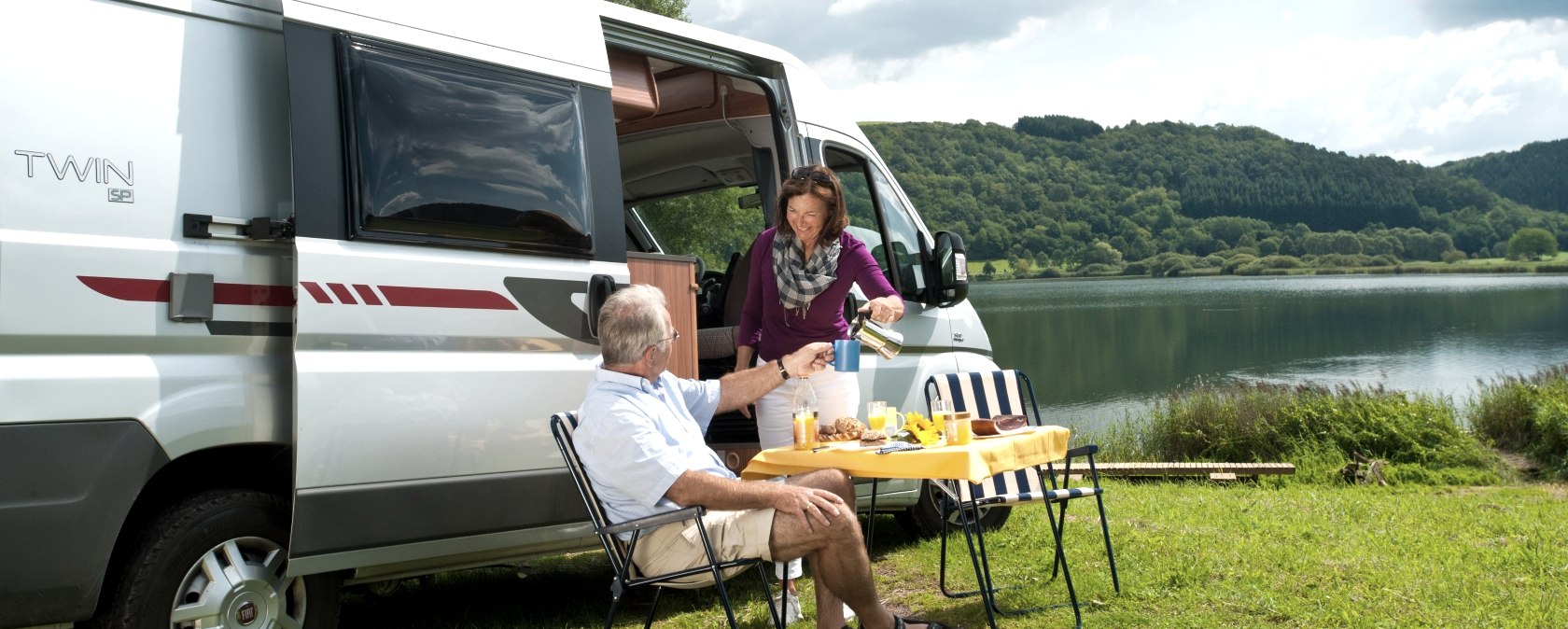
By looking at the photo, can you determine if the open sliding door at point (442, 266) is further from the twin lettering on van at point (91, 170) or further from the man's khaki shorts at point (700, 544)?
the man's khaki shorts at point (700, 544)

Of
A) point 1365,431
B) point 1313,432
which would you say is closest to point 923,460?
point 1365,431

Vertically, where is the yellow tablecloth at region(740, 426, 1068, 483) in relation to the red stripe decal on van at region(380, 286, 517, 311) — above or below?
below

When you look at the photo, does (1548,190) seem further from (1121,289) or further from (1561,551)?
(1561,551)

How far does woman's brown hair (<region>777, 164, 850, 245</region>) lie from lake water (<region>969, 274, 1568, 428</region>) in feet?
34.7

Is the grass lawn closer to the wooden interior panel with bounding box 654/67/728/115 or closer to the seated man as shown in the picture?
the seated man

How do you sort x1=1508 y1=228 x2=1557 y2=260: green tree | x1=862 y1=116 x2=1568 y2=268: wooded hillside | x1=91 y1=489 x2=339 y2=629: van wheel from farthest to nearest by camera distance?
x1=1508 y1=228 x2=1557 y2=260: green tree → x1=862 y1=116 x2=1568 y2=268: wooded hillside → x1=91 y1=489 x2=339 y2=629: van wheel

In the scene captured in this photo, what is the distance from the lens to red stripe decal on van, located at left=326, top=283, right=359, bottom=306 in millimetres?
3363

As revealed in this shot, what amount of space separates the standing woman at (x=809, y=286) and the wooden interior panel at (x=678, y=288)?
0.22 metres

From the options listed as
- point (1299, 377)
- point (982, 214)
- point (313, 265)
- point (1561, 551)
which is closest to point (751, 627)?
point (313, 265)

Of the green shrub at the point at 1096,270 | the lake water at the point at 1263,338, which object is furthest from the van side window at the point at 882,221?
the green shrub at the point at 1096,270

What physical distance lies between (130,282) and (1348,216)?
87.9 metres

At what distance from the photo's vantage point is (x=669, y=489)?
3.38 meters

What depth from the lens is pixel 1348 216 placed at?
267 ft

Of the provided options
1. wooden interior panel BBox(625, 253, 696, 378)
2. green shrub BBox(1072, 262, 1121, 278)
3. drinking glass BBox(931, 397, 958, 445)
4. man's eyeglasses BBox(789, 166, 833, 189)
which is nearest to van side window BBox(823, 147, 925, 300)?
wooden interior panel BBox(625, 253, 696, 378)
